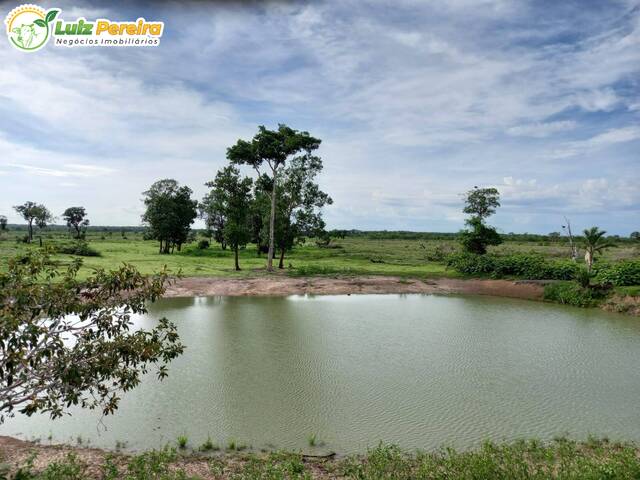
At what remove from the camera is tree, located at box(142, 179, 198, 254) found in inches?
2301

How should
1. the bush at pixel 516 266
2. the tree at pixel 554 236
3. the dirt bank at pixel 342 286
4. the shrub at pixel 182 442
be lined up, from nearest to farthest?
the shrub at pixel 182 442 → the dirt bank at pixel 342 286 → the bush at pixel 516 266 → the tree at pixel 554 236

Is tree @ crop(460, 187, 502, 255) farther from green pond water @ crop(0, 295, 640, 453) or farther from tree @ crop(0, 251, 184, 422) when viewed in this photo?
tree @ crop(0, 251, 184, 422)

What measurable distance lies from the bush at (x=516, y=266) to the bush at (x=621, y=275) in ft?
10.5

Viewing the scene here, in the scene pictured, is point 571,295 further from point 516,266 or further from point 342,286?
point 342,286

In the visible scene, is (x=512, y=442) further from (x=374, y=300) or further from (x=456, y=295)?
(x=456, y=295)

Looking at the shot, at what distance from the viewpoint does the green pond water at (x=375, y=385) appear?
10.2 metres

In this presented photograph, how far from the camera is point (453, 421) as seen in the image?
35.7ft

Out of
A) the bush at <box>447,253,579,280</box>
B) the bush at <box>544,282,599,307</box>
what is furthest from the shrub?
the bush at <box>447,253,579,280</box>

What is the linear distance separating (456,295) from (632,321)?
463 inches

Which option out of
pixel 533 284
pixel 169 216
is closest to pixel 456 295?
pixel 533 284

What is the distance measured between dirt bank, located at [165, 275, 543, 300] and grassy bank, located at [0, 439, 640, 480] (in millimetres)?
23123

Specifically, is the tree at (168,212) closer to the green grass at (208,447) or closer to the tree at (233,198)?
the tree at (233,198)

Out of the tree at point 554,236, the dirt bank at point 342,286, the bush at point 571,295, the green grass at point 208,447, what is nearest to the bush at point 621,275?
the bush at point 571,295

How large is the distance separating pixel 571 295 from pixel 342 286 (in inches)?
638
